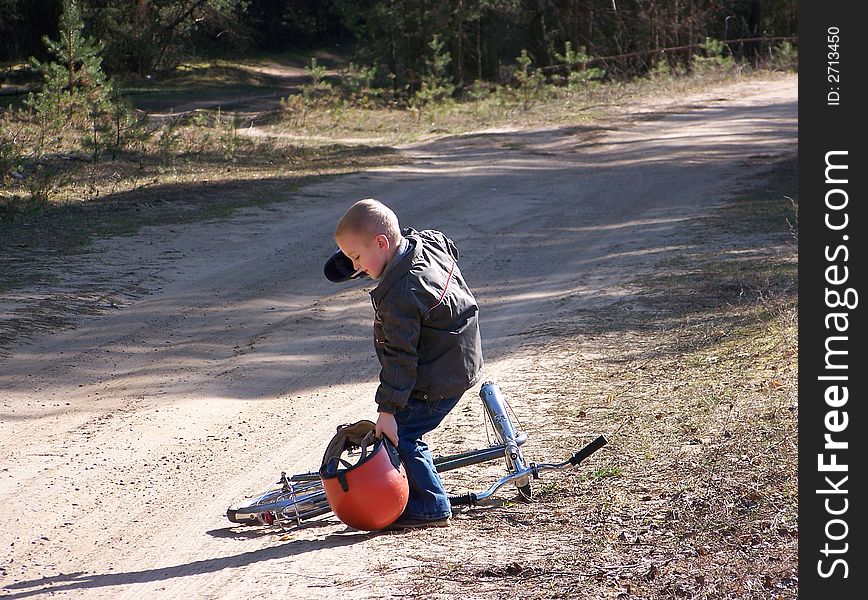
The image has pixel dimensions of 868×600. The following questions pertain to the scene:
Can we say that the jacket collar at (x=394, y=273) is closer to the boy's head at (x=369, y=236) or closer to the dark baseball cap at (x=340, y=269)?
the boy's head at (x=369, y=236)

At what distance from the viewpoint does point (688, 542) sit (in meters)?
3.87

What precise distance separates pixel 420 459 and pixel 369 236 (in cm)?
95

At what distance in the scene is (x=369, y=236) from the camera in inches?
155

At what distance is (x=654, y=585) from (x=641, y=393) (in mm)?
2532

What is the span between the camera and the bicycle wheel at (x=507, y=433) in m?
4.45

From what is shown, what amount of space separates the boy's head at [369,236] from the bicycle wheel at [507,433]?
0.92m

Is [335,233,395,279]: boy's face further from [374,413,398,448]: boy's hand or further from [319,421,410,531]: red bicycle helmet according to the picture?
[319,421,410,531]: red bicycle helmet

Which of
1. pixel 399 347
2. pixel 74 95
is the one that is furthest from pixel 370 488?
pixel 74 95

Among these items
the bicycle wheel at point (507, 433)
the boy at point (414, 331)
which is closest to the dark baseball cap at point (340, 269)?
the boy at point (414, 331)

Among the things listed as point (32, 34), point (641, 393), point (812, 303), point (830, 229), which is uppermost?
point (32, 34)

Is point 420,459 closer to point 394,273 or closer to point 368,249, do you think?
point 394,273

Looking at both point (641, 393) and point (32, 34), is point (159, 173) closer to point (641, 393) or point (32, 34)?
point (641, 393)

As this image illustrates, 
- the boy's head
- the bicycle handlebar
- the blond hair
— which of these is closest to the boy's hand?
the boy's head

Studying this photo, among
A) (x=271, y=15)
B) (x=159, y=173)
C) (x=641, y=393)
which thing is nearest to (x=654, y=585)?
(x=641, y=393)
